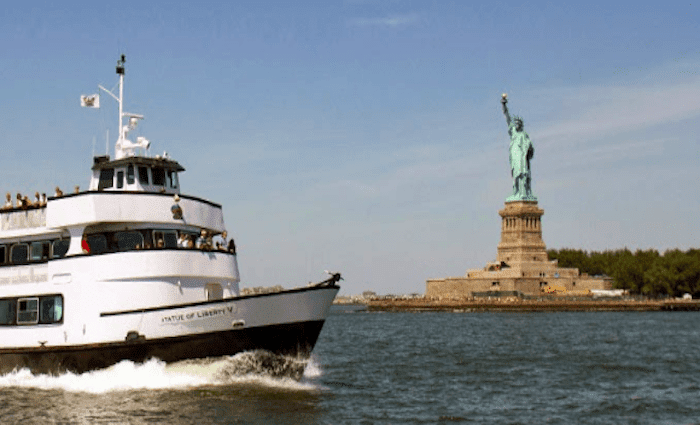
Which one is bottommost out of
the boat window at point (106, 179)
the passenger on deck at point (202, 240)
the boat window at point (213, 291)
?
the boat window at point (213, 291)

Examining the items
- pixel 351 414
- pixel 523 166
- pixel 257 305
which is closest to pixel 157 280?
pixel 257 305

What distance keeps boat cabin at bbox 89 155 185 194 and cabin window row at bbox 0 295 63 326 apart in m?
3.89

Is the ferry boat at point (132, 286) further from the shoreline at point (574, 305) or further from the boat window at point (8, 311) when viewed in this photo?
the shoreline at point (574, 305)

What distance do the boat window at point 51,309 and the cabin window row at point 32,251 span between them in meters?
1.35

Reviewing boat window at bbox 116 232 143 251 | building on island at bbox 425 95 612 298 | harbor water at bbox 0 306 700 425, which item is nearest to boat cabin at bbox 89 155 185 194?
boat window at bbox 116 232 143 251

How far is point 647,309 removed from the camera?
125m

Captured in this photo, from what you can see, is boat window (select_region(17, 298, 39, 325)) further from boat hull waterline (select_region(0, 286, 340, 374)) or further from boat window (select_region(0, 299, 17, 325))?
boat hull waterline (select_region(0, 286, 340, 374))

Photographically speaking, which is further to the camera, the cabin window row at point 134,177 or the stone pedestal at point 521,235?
the stone pedestal at point 521,235

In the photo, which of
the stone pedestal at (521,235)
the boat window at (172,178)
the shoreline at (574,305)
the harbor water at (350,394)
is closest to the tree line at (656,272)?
the shoreline at (574,305)

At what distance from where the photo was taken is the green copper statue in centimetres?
14212

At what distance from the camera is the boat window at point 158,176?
30.0 metres

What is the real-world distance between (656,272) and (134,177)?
122m

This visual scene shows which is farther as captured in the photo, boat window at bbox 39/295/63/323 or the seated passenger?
boat window at bbox 39/295/63/323

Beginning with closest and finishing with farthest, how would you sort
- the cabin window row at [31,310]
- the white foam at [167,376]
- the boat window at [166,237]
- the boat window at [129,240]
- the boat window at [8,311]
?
1. the white foam at [167,376]
2. the boat window at [129,240]
3. the boat window at [166,237]
4. the cabin window row at [31,310]
5. the boat window at [8,311]
